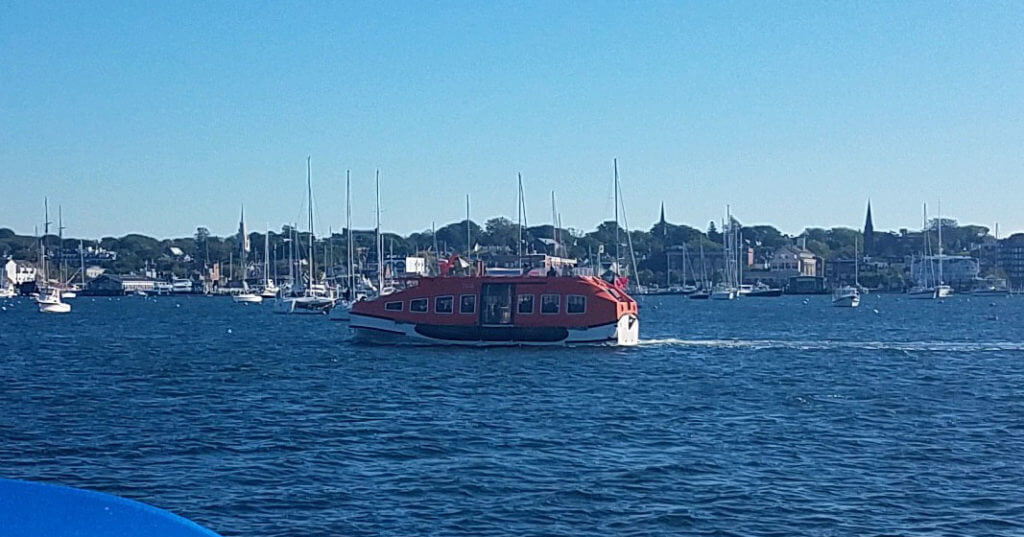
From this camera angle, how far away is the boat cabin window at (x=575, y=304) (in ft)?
186

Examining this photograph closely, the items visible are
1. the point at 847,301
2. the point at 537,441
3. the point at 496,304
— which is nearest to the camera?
the point at 537,441

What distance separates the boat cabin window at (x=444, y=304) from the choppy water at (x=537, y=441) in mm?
3233

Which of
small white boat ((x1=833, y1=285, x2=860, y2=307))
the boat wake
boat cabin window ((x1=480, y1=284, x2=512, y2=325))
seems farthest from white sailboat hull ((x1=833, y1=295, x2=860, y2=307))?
boat cabin window ((x1=480, y1=284, x2=512, y2=325))

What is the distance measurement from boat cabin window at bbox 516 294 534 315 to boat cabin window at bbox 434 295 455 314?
3.14 m

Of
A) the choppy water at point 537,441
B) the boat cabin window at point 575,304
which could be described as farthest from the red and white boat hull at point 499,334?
the choppy water at point 537,441

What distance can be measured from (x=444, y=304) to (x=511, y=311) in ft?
10.5

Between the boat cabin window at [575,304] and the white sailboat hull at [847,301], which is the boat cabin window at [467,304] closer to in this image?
the boat cabin window at [575,304]

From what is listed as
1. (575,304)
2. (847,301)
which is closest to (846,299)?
(847,301)

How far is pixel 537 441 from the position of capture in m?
27.5

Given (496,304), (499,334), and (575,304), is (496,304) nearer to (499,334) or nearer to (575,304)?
(499,334)

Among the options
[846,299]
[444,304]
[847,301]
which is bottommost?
[847,301]

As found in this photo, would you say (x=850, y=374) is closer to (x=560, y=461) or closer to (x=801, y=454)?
(x=801, y=454)

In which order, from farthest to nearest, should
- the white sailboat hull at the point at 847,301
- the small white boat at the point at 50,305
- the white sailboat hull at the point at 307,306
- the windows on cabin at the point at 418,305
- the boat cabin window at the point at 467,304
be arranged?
1. the white sailboat hull at the point at 847,301
2. the small white boat at the point at 50,305
3. the white sailboat hull at the point at 307,306
4. the windows on cabin at the point at 418,305
5. the boat cabin window at the point at 467,304

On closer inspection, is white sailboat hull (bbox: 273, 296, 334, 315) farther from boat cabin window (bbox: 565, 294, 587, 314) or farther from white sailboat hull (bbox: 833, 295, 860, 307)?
boat cabin window (bbox: 565, 294, 587, 314)
